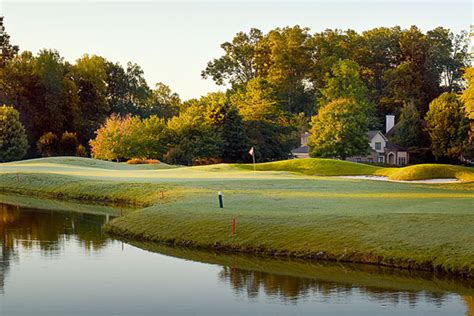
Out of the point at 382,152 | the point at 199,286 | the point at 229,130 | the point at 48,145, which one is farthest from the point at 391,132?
the point at 199,286

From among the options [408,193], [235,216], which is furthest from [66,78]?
[235,216]

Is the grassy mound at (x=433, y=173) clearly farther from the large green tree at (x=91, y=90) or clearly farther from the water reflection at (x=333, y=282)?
the large green tree at (x=91, y=90)

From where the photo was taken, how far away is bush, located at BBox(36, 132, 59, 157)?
97.0m

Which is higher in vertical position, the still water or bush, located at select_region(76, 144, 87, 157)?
bush, located at select_region(76, 144, 87, 157)

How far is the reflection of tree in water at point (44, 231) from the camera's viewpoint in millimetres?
29766

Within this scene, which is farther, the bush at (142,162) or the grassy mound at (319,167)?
the bush at (142,162)

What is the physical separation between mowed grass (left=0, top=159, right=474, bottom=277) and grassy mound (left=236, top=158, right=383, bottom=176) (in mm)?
17651

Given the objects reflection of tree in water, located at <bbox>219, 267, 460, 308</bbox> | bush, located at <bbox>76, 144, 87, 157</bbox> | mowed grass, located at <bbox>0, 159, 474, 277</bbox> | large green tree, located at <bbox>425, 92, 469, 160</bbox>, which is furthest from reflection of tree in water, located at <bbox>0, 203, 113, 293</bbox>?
large green tree, located at <bbox>425, 92, 469, 160</bbox>

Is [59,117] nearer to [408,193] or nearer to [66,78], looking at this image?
[66,78]

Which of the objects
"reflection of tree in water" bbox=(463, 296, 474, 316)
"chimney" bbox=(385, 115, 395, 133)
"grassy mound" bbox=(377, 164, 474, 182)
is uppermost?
"chimney" bbox=(385, 115, 395, 133)

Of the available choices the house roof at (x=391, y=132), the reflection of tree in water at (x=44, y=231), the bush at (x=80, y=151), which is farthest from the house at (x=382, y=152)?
the reflection of tree in water at (x=44, y=231)

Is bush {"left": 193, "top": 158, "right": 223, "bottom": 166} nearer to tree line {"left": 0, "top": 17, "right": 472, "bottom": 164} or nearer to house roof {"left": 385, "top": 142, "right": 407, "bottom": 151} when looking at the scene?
tree line {"left": 0, "top": 17, "right": 472, "bottom": 164}

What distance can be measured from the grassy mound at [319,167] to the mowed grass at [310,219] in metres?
17.7

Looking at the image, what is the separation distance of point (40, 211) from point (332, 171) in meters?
32.5
